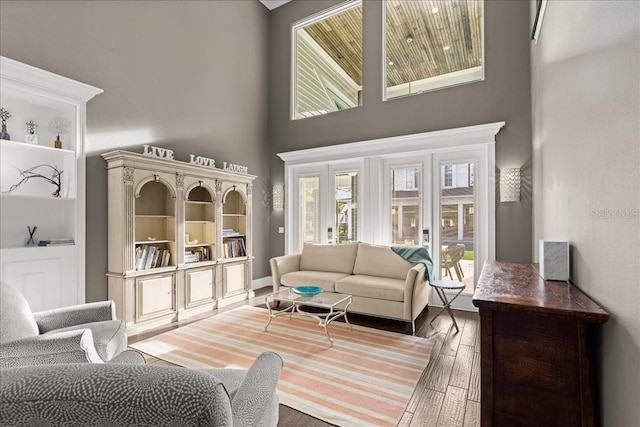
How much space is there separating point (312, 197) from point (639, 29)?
15.8ft

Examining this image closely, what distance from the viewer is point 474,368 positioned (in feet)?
8.34

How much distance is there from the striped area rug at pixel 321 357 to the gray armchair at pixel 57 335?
0.80 meters

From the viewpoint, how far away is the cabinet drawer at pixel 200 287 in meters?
4.06

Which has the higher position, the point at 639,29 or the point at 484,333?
the point at 639,29

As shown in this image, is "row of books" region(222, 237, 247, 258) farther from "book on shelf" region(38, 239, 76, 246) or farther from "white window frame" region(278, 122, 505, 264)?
"book on shelf" region(38, 239, 76, 246)

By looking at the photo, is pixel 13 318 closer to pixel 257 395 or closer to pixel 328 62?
pixel 257 395

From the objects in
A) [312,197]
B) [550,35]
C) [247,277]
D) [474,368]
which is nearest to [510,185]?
[550,35]

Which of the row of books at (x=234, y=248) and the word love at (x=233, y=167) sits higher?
the word love at (x=233, y=167)

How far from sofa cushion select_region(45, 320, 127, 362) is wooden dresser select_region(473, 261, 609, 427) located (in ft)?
6.99

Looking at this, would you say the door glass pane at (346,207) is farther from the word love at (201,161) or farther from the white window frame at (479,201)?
the word love at (201,161)

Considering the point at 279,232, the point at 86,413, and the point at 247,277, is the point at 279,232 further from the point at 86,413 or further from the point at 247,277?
the point at 86,413

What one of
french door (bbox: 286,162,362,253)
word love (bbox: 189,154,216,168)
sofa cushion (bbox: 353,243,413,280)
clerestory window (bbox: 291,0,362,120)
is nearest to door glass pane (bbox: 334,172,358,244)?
french door (bbox: 286,162,362,253)

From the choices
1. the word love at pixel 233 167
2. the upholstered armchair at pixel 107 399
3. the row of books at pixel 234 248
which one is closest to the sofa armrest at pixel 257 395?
the upholstered armchair at pixel 107 399

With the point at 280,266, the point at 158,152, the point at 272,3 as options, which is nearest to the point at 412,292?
the point at 280,266
